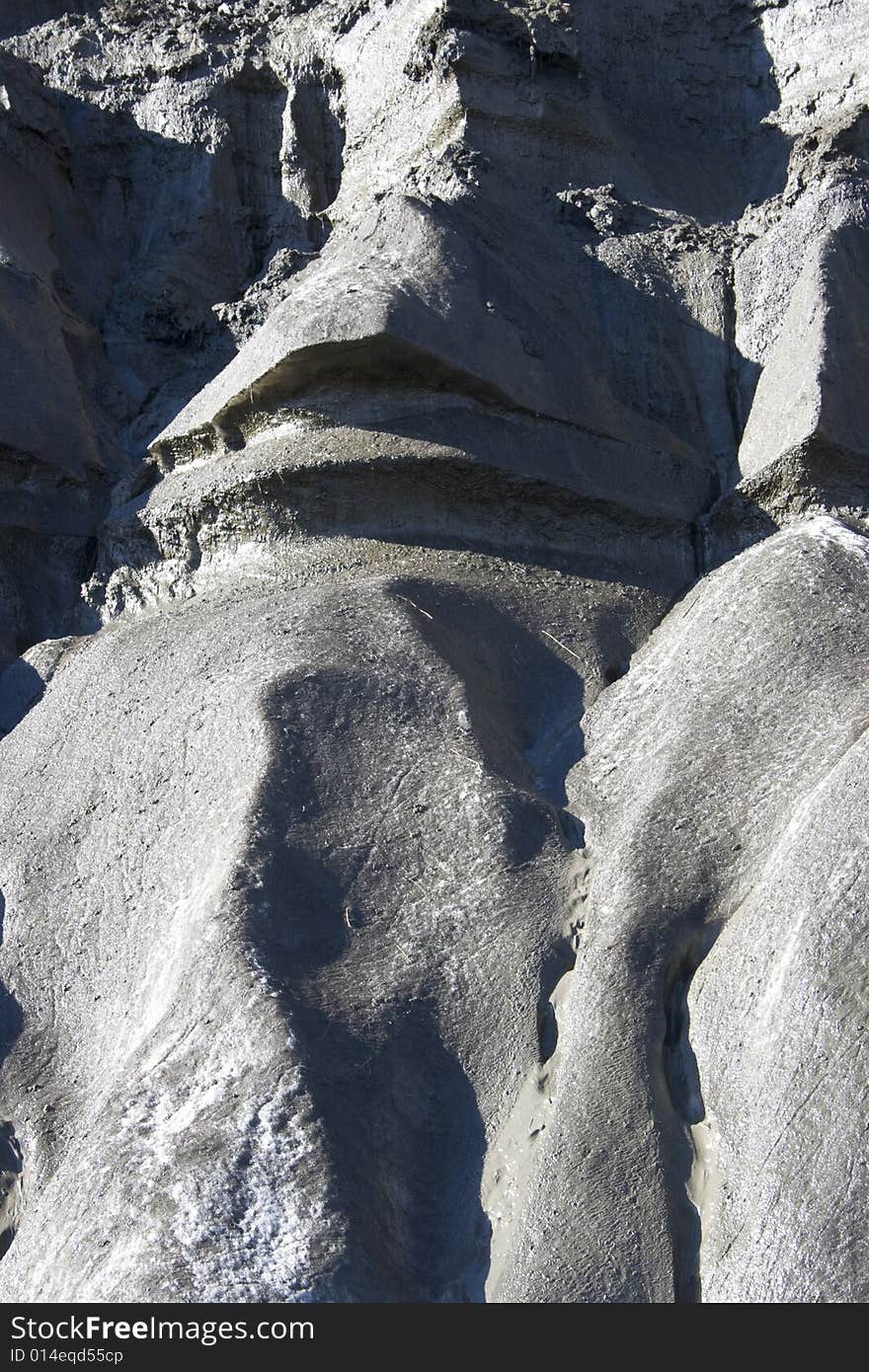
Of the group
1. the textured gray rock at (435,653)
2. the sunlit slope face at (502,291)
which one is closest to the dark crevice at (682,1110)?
the textured gray rock at (435,653)

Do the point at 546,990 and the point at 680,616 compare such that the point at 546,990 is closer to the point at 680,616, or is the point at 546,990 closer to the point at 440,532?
the point at 680,616

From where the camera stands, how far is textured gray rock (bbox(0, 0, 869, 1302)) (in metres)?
5.60

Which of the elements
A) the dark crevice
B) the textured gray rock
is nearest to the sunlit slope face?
the textured gray rock

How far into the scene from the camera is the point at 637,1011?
589 centimetres

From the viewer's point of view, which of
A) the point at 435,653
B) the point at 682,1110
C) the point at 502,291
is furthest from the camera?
the point at 502,291

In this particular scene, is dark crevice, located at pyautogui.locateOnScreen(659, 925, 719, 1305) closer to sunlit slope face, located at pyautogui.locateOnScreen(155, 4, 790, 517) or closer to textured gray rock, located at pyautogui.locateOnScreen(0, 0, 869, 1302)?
textured gray rock, located at pyautogui.locateOnScreen(0, 0, 869, 1302)

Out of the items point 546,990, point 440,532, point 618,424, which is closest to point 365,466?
point 440,532

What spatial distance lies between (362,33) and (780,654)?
5.51 m

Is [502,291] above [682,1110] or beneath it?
above

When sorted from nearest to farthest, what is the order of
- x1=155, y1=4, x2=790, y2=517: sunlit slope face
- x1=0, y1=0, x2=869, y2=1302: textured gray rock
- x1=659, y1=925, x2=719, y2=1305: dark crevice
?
Result: x1=659, y1=925, x2=719, y2=1305: dark crevice
x1=0, y1=0, x2=869, y2=1302: textured gray rock
x1=155, y1=4, x2=790, y2=517: sunlit slope face

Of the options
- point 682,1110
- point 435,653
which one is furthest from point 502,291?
point 682,1110

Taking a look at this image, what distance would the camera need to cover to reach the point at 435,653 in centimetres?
720

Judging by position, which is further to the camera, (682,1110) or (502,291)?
(502,291)

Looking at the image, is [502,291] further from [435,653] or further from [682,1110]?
[682,1110]
